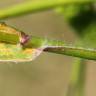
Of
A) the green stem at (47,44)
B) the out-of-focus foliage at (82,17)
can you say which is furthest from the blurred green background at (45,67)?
the green stem at (47,44)

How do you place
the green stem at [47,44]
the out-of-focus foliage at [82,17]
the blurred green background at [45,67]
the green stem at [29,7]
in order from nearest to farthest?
the green stem at [47,44]
the green stem at [29,7]
the out-of-focus foliage at [82,17]
the blurred green background at [45,67]

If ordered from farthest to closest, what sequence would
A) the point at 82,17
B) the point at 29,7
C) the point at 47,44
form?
the point at 82,17
the point at 29,7
the point at 47,44

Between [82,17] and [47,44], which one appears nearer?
[47,44]

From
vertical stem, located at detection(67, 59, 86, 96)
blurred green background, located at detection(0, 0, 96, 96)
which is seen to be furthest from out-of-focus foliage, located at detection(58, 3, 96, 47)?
blurred green background, located at detection(0, 0, 96, 96)

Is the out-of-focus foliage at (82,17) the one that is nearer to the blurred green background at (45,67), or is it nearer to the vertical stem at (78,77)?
the vertical stem at (78,77)

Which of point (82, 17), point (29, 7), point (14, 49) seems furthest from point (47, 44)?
point (82, 17)

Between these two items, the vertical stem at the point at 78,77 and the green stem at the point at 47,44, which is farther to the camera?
the vertical stem at the point at 78,77

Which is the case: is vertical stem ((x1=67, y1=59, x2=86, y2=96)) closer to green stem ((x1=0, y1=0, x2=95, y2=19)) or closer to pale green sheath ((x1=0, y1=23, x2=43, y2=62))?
green stem ((x1=0, y1=0, x2=95, y2=19))

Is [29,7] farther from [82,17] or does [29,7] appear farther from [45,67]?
[45,67]

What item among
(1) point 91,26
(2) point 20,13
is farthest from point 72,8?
(2) point 20,13
